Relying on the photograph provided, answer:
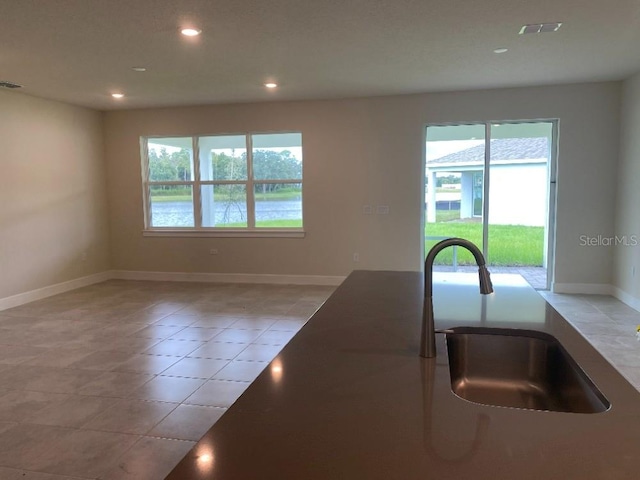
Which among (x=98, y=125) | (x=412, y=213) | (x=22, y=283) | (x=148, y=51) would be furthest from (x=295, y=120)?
(x=22, y=283)

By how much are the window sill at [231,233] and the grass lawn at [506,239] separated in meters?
1.97

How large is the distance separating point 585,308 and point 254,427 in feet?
17.1

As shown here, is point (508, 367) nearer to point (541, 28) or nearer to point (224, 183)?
point (541, 28)

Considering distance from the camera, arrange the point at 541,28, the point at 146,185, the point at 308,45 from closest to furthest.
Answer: the point at 541,28
the point at 308,45
the point at 146,185

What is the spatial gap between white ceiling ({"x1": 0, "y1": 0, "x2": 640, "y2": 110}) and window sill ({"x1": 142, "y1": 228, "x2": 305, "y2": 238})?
1964 millimetres

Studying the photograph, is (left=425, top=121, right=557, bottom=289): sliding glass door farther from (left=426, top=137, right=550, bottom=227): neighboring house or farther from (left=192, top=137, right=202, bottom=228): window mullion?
(left=192, top=137, right=202, bottom=228): window mullion

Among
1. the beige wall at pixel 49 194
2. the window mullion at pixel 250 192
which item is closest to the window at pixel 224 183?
the window mullion at pixel 250 192

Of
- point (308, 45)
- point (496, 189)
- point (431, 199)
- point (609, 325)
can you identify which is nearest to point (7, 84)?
point (308, 45)

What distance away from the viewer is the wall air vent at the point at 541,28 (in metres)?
3.48

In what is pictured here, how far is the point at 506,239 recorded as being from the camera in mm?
6223

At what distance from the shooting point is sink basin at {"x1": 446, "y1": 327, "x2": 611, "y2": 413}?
1399 millimetres

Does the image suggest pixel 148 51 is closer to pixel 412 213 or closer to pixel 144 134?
pixel 144 134

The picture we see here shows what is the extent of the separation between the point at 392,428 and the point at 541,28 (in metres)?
3.72

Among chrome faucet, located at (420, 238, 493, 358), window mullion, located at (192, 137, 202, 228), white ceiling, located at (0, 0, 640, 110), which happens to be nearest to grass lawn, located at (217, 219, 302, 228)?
window mullion, located at (192, 137, 202, 228)
